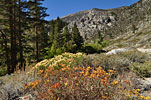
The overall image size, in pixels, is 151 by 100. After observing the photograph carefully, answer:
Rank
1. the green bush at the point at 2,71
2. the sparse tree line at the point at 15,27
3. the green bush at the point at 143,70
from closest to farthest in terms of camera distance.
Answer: the green bush at the point at 143,70, the sparse tree line at the point at 15,27, the green bush at the point at 2,71

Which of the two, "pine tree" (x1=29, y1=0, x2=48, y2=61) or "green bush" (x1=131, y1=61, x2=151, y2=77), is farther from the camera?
"pine tree" (x1=29, y1=0, x2=48, y2=61)

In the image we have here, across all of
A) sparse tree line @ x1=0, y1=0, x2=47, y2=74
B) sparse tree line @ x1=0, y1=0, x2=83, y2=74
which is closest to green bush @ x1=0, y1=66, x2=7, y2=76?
sparse tree line @ x1=0, y1=0, x2=83, y2=74

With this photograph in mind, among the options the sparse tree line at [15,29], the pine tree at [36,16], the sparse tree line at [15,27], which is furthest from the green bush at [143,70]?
the pine tree at [36,16]

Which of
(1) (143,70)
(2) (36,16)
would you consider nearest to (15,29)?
(2) (36,16)

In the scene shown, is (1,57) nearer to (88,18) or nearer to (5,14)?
(5,14)

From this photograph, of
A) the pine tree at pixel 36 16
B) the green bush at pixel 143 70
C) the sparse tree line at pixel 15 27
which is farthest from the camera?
the pine tree at pixel 36 16

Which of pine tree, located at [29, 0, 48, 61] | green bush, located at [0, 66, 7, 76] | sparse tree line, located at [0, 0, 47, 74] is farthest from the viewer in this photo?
pine tree, located at [29, 0, 48, 61]

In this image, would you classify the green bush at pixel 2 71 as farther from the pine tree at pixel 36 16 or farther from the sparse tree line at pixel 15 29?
the pine tree at pixel 36 16

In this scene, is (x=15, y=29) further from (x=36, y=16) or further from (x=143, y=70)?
(x=143, y=70)

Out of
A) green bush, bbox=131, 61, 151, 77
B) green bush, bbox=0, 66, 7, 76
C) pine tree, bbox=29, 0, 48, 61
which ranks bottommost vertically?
green bush, bbox=0, 66, 7, 76

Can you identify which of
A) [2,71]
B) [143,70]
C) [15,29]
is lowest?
[2,71]

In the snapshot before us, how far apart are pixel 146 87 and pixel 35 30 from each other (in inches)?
515

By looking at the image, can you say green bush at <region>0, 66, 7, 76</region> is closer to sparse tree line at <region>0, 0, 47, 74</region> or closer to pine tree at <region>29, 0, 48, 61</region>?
sparse tree line at <region>0, 0, 47, 74</region>

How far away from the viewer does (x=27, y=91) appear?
239 centimetres
